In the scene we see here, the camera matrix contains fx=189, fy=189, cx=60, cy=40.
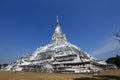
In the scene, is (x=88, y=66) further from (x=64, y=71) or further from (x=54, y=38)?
(x=54, y=38)

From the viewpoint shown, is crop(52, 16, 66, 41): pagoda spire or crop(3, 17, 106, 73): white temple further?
crop(52, 16, 66, 41): pagoda spire

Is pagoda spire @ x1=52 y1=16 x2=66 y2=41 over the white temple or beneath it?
over

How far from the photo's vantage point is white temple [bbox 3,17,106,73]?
66188 millimetres

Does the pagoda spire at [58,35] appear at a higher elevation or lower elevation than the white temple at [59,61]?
higher

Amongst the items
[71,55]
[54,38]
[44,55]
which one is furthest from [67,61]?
[54,38]

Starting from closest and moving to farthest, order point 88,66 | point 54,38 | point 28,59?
point 88,66
point 28,59
point 54,38

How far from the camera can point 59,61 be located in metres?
71.8

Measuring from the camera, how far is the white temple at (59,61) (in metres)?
66.2

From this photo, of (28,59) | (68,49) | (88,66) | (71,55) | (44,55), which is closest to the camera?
(88,66)

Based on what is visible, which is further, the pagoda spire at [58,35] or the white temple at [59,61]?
the pagoda spire at [58,35]

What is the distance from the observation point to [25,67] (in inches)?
3103

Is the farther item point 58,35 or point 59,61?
point 58,35

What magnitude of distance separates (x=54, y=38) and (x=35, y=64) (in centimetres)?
2078

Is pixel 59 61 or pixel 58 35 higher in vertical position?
pixel 58 35
